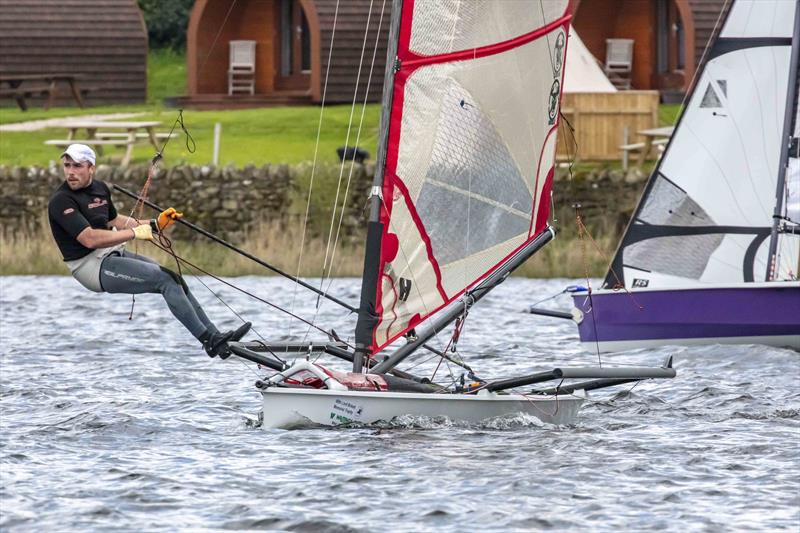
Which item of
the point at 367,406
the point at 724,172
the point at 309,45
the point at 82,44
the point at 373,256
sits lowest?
the point at 367,406

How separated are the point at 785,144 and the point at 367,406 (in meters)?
8.50

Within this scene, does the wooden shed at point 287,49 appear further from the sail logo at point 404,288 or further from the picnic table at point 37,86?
the sail logo at point 404,288

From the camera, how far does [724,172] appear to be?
810 inches

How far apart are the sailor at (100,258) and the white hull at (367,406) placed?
34.2 inches

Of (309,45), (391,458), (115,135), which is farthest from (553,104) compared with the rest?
(309,45)

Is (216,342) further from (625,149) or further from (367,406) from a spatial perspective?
(625,149)

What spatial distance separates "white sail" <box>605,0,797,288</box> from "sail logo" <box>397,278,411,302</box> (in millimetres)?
7280

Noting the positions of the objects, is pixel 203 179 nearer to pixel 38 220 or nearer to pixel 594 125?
pixel 38 220

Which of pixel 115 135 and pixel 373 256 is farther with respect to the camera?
pixel 115 135

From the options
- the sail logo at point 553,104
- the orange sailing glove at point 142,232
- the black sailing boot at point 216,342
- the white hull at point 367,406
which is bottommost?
the white hull at point 367,406

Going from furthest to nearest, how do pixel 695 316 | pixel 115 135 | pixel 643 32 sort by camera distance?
pixel 643 32 → pixel 115 135 → pixel 695 316

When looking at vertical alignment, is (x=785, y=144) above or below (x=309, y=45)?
below

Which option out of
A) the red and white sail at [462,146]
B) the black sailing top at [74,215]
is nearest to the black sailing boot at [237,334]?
the red and white sail at [462,146]

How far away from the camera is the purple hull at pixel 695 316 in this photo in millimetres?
19266
